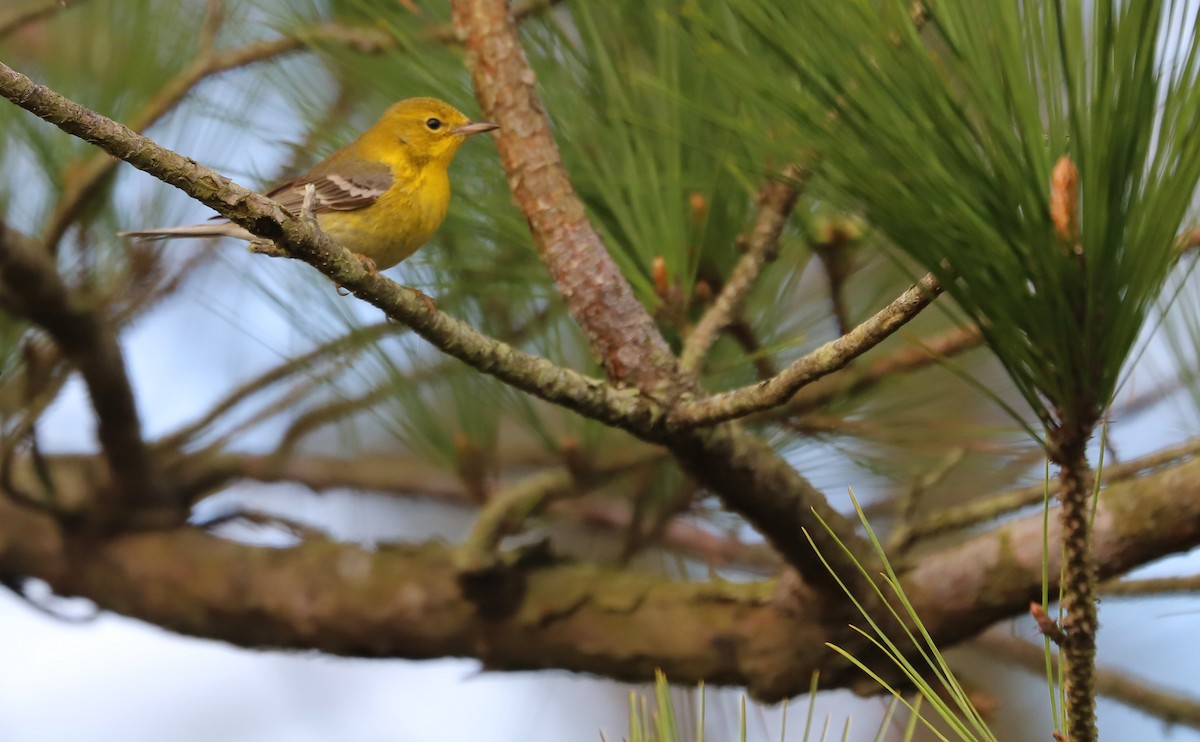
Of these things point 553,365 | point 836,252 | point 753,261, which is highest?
point 836,252

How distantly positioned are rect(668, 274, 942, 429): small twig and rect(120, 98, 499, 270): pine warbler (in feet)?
1.63

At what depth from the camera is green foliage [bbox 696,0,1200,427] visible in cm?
44

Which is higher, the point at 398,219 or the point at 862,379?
the point at 398,219

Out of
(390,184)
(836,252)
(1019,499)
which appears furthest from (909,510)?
(390,184)

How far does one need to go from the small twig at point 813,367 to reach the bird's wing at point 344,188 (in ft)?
1.88

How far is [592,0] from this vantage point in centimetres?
96

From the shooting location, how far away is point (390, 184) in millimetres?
1194

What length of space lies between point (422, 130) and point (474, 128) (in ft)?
0.70

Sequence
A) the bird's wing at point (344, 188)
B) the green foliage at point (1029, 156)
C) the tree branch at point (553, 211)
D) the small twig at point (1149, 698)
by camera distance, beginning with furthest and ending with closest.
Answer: the bird's wing at point (344, 188) < the small twig at point (1149, 698) < the tree branch at point (553, 211) < the green foliage at point (1029, 156)

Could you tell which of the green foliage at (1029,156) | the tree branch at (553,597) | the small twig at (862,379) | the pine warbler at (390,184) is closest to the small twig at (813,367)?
the green foliage at (1029,156)

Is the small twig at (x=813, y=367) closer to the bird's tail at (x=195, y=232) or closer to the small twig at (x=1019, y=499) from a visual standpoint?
the small twig at (x=1019, y=499)

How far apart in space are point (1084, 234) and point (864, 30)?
5.3 inches

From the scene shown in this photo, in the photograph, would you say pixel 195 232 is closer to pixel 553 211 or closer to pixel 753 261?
pixel 553 211

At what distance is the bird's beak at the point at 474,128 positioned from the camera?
0.95 meters
